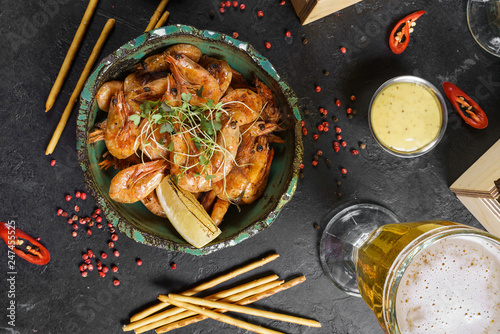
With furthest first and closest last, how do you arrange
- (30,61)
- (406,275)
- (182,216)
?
(30,61) → (182,216) → (406,275)

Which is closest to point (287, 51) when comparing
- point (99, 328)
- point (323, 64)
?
point (323, 64)

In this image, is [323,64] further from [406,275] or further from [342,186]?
[406,275]

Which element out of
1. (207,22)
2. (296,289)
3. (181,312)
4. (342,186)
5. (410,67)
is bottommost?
(181,312)

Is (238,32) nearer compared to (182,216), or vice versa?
(182,216)

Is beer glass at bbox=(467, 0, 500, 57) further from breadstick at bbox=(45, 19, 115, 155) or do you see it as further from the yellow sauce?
breadstick at bbox=(45, 19, 115, 155)

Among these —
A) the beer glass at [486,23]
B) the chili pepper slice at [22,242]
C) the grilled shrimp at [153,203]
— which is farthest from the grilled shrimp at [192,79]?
the beer glass at [486,23]

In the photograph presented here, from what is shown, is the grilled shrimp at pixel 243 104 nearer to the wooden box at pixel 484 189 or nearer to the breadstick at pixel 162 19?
the breadstick at pixel 162 19

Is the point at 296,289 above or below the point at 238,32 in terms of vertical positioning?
below
